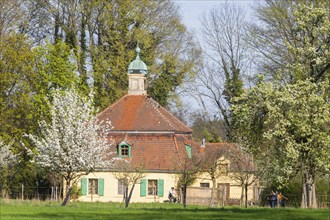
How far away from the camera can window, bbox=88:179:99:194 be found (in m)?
65.8

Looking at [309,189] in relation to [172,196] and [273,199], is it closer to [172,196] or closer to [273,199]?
[273,199]

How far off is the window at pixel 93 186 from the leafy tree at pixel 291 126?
19.9 meters

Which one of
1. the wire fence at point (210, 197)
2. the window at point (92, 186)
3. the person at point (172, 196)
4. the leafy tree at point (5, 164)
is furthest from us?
the window at point (92, 186)

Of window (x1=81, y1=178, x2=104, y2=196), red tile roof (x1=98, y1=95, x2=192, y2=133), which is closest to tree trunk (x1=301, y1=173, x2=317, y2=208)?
red tile roof (x1=98, y1=95, x2=192, y2=133)

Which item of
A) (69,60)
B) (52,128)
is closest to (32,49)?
(69,60)

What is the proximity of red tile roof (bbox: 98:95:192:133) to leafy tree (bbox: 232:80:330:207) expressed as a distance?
60.9 ft

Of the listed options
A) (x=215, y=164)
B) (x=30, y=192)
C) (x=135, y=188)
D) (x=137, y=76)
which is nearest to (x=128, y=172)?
(x=215, y=164)

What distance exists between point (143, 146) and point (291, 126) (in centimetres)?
2140

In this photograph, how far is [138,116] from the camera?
221 ft

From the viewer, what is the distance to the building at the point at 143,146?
212 feet

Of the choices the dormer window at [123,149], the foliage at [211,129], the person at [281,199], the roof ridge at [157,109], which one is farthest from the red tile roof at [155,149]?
the foliage at [211,129]

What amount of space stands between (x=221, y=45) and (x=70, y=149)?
2600 centimetres

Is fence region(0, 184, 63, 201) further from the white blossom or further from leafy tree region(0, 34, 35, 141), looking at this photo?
the white blossom

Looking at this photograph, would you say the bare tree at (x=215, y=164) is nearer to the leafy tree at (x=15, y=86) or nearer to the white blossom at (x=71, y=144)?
the white blossom at (x=71, y=144)
